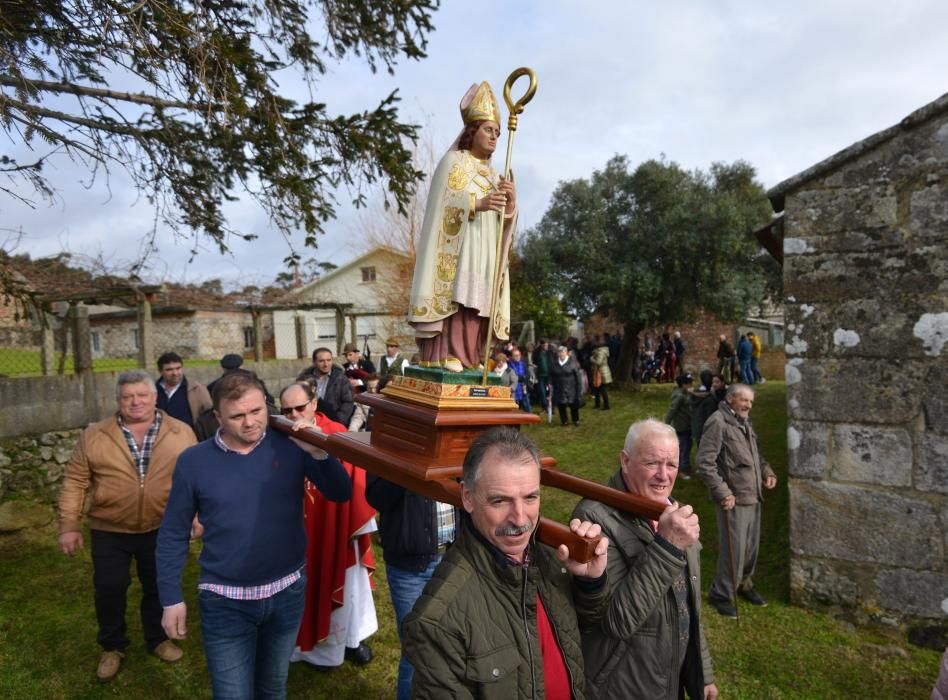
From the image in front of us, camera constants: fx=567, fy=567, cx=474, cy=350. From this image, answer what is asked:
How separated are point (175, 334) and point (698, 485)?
911 cm

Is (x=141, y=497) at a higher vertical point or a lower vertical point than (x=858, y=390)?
lower

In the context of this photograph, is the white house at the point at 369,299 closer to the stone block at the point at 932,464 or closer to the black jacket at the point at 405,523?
the black jacket at the point at 405,523

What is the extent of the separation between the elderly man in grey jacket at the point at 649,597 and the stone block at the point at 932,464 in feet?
9.80

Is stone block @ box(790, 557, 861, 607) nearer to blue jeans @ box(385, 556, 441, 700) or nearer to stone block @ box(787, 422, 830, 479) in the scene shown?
stone block @ box(787, 422, 830, 479)

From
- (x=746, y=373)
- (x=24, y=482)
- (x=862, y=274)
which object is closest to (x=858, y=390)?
(x=862, y=274)

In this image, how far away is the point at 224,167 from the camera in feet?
17.7

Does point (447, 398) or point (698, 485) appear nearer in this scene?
point (447, 398)

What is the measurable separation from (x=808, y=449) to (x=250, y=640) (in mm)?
4136

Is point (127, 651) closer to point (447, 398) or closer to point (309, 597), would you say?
point (309, 597)

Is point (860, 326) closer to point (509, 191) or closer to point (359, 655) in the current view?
point (509, 191)

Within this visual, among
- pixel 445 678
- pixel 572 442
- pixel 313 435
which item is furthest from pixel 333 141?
pixel 572 442

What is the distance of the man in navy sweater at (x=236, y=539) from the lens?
238cm

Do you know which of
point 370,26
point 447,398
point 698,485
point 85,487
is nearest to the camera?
point 447,398

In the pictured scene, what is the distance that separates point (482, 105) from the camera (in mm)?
2285
